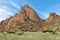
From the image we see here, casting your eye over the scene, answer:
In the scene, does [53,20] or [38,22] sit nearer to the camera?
[53,20]

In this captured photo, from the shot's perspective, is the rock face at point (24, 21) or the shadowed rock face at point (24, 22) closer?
the shadowed rock face at point (24, 22)

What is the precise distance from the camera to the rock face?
176 meters

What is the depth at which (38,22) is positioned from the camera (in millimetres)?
183750

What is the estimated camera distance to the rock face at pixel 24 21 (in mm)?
176125

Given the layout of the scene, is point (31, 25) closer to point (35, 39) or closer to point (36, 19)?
point (36, 19)

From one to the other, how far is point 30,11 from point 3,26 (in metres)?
29.0

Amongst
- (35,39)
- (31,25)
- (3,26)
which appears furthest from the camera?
(3,26)

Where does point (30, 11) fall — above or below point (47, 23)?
above

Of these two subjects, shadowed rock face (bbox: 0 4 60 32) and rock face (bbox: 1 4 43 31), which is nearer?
shadowed rock face (bbox: 0 4 60 32)

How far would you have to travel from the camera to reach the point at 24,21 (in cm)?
18200

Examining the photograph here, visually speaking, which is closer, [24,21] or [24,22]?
[24,22]

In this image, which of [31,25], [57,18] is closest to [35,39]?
[57,18]

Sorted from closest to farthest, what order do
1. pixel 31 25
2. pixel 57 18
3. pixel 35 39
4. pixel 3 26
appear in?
1. pixel 35 39
2. pixel 57 18
3. pixel 31 25
4. pixel 3 26

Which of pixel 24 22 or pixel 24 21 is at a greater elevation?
pixel 24 21
